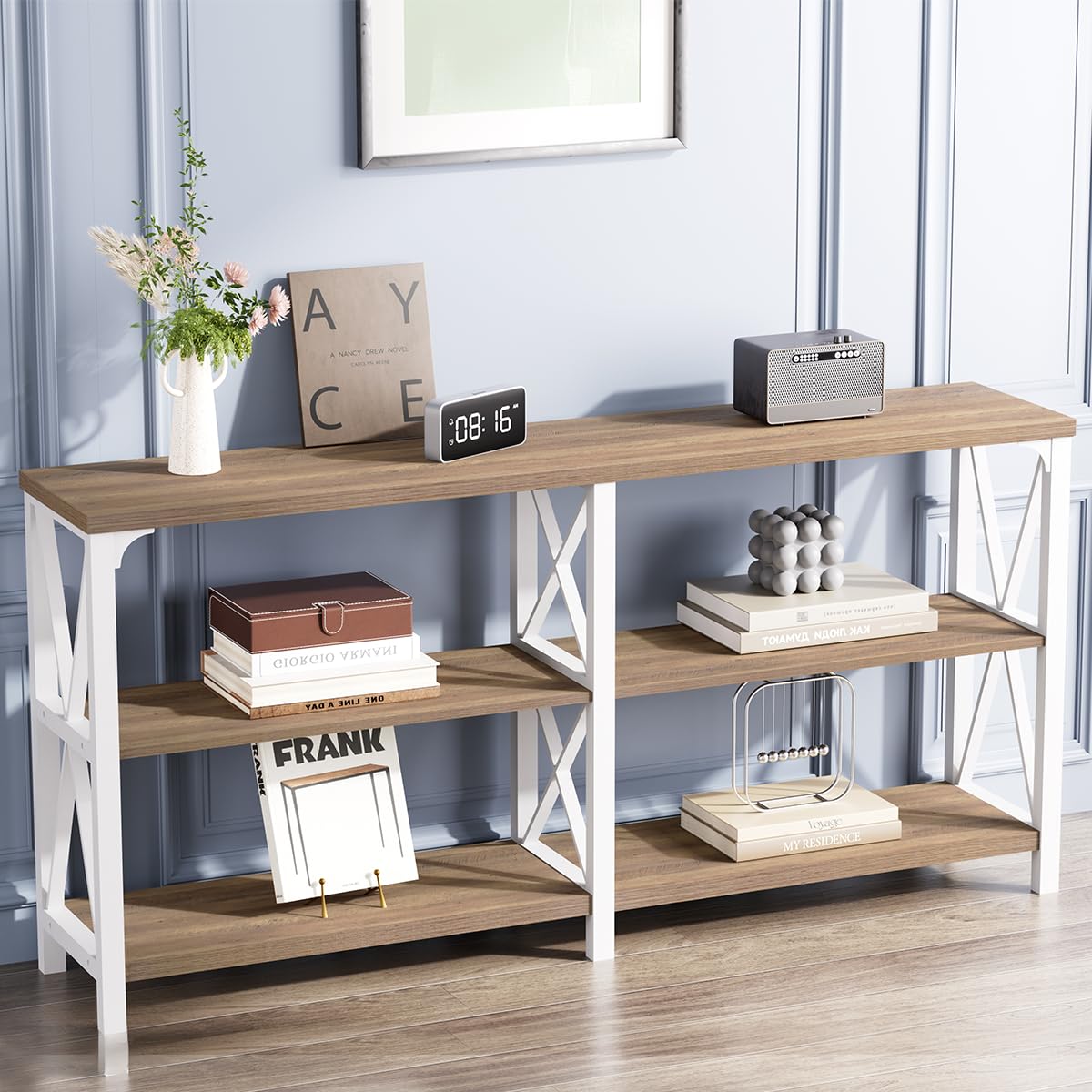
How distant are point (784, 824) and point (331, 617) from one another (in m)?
0.97

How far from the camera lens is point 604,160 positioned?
3.48 m

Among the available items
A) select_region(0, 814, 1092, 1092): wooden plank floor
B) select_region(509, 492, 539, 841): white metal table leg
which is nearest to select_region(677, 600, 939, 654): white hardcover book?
select_region(509, 492, 539, 841): white metal table leg

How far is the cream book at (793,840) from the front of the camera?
3.47 m

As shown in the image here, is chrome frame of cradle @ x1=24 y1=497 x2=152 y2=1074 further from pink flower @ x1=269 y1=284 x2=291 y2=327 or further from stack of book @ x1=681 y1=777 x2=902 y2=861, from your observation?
stack of book @ x1=681 y1=777 x2=902 y2=861

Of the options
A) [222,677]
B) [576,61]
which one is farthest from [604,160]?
[222,677]

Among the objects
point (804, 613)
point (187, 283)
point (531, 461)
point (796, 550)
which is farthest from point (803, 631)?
point (187, 283)

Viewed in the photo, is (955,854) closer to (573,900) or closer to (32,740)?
(573,900)

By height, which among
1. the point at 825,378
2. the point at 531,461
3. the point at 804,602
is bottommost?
the point at 804,602

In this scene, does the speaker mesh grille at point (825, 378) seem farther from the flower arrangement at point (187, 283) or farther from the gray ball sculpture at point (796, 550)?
the flower arrangement at point (187, 283)

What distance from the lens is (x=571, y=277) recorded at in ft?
11.5

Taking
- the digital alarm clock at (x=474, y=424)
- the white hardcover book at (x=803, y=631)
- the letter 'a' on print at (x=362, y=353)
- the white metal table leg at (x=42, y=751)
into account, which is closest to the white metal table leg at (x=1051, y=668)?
the white hardcover book at (x=803, y=631)

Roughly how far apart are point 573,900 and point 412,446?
847 millimetres

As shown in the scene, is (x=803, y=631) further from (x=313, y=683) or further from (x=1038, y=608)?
(x=313, y=683)

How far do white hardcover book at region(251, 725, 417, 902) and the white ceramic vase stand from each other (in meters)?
0.50
